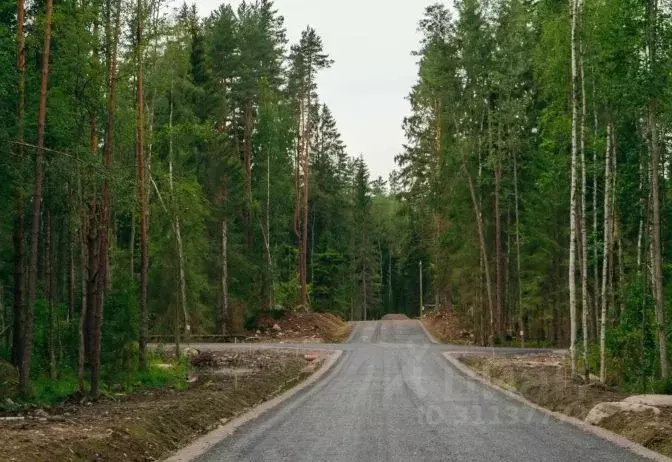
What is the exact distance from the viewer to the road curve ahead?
10.1 metres

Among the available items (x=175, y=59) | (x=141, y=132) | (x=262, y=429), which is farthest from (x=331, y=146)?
(x=262, y=429)

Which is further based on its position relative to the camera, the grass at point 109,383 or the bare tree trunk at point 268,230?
the bare tree trunk at point 268,230

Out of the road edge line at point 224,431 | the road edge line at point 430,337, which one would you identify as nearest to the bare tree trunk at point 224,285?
the road edge line at point 430,337

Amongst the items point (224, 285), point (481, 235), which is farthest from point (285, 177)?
point (481, 235)

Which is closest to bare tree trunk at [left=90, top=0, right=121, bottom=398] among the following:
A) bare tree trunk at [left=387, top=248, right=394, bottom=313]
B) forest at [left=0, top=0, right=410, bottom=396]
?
forest at [left=0, top=0, right=410, bottom=396]

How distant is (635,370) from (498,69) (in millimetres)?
19434

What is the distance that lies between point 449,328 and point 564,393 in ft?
101

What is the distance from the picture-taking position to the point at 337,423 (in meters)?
13.5

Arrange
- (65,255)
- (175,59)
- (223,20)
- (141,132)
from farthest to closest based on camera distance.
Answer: (223,20), (65,255), (175,59), (141,132)

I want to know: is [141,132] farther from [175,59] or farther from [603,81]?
[603,81]

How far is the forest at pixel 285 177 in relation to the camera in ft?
58.9

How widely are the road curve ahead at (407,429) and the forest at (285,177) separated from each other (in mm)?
4692

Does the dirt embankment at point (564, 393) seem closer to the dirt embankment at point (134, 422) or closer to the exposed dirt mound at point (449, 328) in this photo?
the dirt embankment at point (134, 422)

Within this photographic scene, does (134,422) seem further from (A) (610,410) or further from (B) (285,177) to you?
(B) (285,177)
